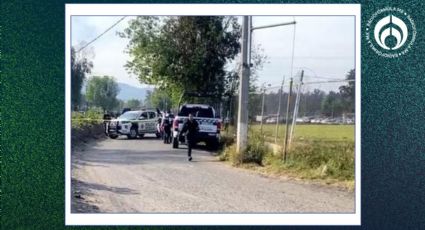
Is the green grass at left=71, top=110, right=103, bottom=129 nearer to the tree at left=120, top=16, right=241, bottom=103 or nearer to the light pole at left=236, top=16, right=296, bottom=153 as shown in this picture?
the tree at left=120, top=16, right=241, bottom=103

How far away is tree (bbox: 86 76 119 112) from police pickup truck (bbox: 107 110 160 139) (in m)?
0.28

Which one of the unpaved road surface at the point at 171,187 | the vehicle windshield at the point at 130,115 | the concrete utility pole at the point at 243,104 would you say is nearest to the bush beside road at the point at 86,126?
the unpaved road surface at the point at 171,187

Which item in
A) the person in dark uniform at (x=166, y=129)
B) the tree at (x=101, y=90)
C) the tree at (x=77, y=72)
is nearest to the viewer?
the tree at (x=77, y=72)

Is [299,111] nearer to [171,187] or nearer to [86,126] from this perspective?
[171,187]

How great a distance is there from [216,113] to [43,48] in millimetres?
1969

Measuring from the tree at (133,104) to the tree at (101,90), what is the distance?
0.16 m

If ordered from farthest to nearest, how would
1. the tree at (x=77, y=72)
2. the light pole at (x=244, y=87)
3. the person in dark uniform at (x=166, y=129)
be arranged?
the person in dark uniform at (x=166, y=129) < the light pole at (x=244, y=87) < the tree at (x=77, y=72)

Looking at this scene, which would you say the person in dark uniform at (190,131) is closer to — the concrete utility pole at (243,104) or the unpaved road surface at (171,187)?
the unpaved road surface at (171,187)

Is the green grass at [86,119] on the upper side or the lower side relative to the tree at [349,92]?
lower

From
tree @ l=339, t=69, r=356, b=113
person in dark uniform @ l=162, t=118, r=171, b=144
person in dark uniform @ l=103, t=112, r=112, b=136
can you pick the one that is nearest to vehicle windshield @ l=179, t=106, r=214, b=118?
person in dark uniform @ l=162, t=118, r=171, b=144

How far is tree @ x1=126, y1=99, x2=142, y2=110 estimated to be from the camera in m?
7.06

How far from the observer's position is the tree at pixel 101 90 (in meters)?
6.96

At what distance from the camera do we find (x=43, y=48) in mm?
6734

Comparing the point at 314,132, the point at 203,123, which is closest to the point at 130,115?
the point at 203,123
